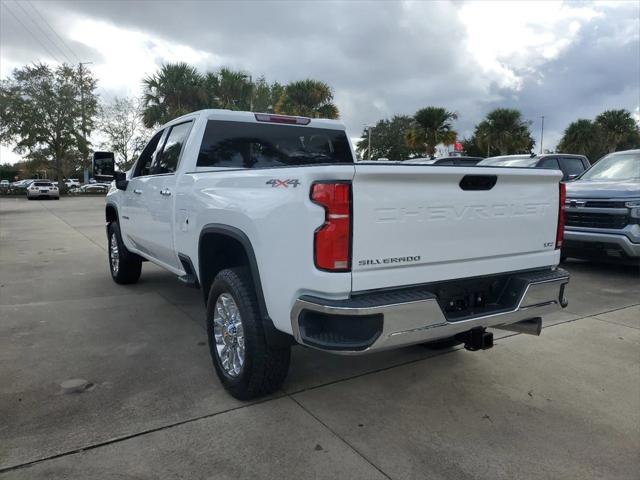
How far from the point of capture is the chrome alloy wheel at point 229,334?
335 centimetres

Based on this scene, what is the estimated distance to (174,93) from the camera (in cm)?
2916

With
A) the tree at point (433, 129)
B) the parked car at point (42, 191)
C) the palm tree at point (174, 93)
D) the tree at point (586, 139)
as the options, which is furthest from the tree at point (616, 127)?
the parked car at point (42, 191)

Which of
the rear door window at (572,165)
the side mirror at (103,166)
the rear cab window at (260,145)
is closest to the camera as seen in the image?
the rear cab window at (260,145)

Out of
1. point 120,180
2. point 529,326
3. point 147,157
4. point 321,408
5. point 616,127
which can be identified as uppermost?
point 616,127

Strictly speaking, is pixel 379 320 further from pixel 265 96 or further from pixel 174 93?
pixel 265 96

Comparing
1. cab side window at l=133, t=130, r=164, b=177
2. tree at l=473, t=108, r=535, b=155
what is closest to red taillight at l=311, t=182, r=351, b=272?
cab side window at l=133, t=130, r=164, b=177

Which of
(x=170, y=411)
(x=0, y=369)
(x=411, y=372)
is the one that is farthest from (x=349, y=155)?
(x=0, y=369)

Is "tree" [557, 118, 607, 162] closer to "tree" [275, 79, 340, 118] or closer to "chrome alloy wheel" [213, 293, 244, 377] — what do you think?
"tree" [275, 79, 340, 118]

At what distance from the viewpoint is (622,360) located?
4.17 meters

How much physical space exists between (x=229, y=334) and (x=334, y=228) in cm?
137

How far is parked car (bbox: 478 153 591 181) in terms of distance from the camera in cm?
1079

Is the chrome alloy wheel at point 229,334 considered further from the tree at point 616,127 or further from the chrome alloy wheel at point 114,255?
the tree at point 616,127

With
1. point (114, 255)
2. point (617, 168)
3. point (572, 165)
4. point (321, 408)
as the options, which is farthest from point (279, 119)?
point (572, 165)

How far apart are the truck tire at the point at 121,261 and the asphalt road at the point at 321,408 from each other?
1312 mm
